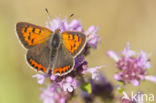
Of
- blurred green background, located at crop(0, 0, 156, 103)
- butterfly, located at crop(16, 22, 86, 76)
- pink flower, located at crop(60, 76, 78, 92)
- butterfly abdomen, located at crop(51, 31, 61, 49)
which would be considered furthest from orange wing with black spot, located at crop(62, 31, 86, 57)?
blurred green background, located at crop(0, 0, 156, 103)

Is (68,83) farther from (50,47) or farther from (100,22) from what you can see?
(100,22)

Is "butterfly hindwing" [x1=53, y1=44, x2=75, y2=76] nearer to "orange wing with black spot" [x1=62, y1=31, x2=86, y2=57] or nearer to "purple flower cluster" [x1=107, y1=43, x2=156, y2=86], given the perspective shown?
"orange wing with black spot" [x1=62, y1=31, x2=86, y2=57]

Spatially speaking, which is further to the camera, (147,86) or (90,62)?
(90,62)

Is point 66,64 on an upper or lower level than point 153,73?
lower

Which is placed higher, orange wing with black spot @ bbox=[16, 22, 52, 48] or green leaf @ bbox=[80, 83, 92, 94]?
orange wing with black spot @ bbox=[16, 22, 52, 48]

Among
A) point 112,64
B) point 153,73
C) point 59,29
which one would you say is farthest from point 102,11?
point 59,29

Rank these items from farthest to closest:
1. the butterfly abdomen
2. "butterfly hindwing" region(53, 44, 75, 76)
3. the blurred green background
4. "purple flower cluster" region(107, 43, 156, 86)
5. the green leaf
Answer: the blurred green background
"purple flower cluster" region(107, 43, 156, 86)
the green leaf
the butterfly abdomen
"butterfly hindwing" region(53, 44, 75, 76)

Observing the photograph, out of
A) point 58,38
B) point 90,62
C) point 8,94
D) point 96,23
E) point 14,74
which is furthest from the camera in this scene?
point 96,23

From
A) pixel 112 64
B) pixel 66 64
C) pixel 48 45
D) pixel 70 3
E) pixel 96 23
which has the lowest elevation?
pixel 66 64

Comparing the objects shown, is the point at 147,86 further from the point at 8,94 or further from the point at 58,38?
the point at 58,38
